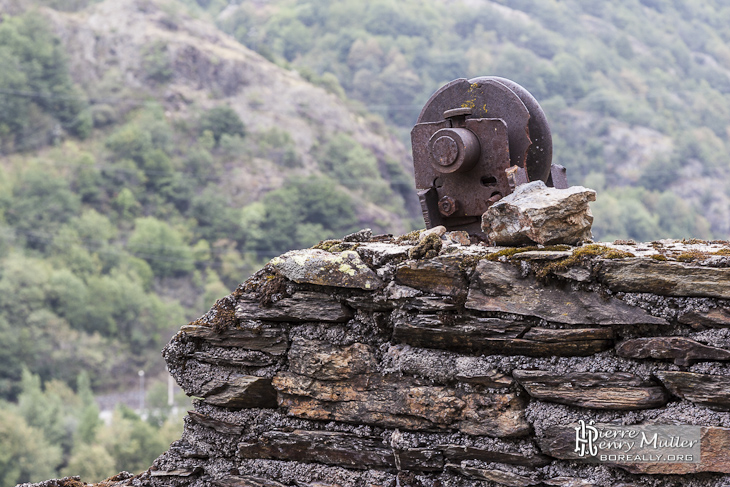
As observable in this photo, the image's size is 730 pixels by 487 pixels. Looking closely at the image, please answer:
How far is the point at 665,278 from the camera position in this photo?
3.21 meters

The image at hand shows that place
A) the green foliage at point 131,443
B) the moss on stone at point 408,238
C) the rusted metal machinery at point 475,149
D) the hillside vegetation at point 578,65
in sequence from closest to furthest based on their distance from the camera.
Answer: the moss on stone at point 408,238, the rusted metal machinery at point 475,149, the green foliage at point 131,443, the hillside vegetation at point 578,65

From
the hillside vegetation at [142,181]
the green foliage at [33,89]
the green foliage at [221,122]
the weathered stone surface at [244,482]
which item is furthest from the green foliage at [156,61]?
the weathered stone surface at [244,482]

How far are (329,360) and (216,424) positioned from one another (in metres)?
0.78

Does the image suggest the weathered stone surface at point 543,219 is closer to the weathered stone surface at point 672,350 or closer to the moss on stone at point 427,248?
the moss on stone at point 427,248

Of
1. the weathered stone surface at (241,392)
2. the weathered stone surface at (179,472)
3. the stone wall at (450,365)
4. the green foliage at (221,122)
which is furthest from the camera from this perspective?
the green foliage at (221,122)

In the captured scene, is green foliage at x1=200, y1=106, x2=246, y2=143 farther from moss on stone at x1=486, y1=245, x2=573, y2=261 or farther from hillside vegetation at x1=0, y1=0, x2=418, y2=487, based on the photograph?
moss on stone at x1=486, y1=245, x2=573, y2=261

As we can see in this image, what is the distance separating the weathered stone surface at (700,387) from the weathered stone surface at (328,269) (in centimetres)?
142

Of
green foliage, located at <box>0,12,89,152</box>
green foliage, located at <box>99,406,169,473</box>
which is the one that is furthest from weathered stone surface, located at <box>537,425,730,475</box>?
green foliage, located at <box>0,12,89,152</box>

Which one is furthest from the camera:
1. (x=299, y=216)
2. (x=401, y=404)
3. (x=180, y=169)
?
(x=180, y=169)

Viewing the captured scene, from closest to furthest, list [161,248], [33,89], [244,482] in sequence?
[244,482], [161,248], [33,89]

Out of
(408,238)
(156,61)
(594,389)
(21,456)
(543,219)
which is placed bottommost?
(594,389)

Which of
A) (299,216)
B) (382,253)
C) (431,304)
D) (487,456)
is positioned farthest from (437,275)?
(299,216)

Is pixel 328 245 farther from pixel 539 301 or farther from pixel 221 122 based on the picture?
pixel 221 122

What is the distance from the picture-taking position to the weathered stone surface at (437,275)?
3605 mm
